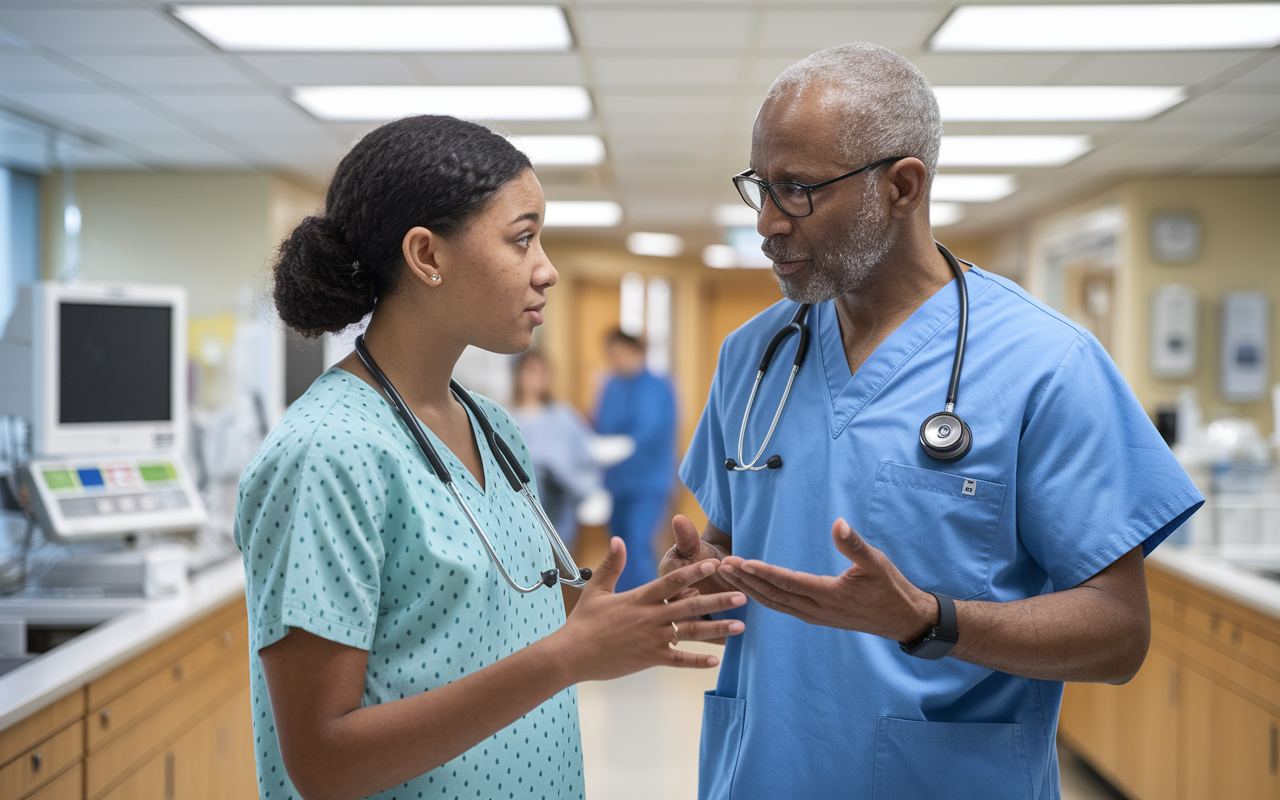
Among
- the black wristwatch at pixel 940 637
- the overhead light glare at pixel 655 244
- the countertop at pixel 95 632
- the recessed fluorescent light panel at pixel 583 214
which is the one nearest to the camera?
the black wristwatch at pixel 940 637

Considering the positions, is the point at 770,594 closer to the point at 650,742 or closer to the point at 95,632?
the point at 95,632

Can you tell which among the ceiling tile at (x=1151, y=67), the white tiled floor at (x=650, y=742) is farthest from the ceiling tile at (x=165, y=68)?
the ceiling tile at (x=1151, y=67)

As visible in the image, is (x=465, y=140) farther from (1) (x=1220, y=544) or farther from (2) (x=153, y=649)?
(1) (x=1220, y=544)

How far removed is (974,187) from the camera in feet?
18.5

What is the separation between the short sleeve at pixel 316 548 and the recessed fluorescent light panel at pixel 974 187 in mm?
4865

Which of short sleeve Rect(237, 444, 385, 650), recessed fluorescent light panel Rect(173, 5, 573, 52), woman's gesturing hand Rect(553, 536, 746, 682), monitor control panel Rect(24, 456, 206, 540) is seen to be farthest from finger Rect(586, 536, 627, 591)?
recessed fluorescent light panel Rect(173, 5, 573, 52)

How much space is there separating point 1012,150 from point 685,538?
4.25 meters

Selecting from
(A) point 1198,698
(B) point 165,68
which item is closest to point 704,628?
(A) point 1198,698

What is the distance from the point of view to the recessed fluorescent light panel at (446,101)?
150 inches

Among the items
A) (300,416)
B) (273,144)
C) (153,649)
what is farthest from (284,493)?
(273,144)

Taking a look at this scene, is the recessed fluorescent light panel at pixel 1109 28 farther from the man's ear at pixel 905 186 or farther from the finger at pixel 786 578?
the finger at pixel 786 578

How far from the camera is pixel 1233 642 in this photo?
2.77m

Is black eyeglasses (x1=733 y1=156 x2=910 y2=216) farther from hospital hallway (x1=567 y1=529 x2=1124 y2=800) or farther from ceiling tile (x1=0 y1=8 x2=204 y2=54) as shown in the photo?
ceiling tile (x1=0 y1=8 x2=204 y2=54)

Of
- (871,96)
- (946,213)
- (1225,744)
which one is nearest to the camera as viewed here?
(871,96)
